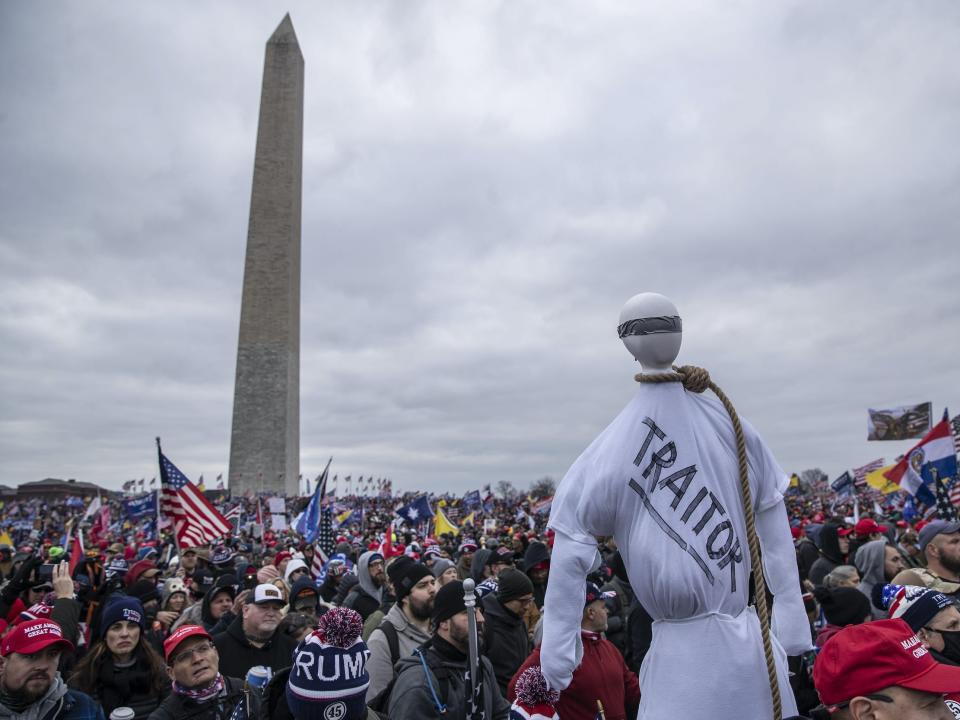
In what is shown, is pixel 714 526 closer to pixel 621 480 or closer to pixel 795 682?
pixel 621 480

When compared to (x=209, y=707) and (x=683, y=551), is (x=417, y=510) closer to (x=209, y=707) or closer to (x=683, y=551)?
(x=209, y=707)

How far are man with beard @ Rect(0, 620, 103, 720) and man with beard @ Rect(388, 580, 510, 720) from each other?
64.7 inches

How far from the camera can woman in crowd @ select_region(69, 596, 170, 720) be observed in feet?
14.8

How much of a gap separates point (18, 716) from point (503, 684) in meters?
2.85

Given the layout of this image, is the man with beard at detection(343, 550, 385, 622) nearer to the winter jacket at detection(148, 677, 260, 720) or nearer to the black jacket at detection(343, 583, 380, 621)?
the black jacket at detection(343, 583, 380, 621)

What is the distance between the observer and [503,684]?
515 cm

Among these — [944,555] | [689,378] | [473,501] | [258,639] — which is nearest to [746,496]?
[689,378]

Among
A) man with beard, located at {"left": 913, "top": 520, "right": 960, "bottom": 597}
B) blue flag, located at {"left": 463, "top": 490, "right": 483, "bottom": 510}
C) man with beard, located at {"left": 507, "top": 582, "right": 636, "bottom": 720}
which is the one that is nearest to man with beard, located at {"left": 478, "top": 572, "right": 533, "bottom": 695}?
man with beard, located at {"left": 507, "top": 582, "right": 636, "bottom": 720}

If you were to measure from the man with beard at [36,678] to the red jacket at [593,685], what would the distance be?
7.23 ft

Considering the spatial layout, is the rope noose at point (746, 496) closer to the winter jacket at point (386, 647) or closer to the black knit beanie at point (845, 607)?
the winter jacket at point (386, 647)

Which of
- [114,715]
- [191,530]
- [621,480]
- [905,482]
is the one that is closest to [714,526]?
[621,480]

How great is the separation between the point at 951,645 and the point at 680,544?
81.1 inches

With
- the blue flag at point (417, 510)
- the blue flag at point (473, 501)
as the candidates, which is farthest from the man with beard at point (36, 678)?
the blue flag at point (473, 501)

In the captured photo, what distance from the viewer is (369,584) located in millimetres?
7168
